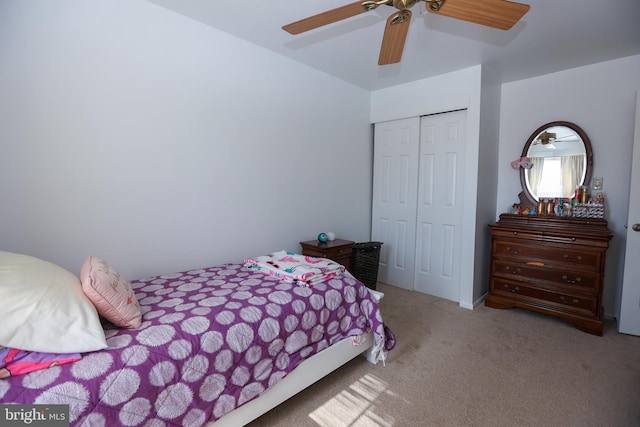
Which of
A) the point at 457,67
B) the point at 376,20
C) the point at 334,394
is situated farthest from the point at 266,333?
the point at 457,67

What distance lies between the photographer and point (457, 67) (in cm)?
307

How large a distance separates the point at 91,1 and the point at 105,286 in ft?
5.76

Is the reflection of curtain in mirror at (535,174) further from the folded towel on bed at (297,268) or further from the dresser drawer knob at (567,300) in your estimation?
the folded towel on bed at (297,268)

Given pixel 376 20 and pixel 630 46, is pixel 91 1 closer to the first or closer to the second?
pixel 376 20

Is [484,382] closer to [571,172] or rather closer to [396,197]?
[396,197]

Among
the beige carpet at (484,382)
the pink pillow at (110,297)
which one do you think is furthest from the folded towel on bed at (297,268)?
the pink pillow at (110,297)

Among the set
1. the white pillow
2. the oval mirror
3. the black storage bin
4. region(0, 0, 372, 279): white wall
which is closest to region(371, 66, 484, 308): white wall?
the oval mirror

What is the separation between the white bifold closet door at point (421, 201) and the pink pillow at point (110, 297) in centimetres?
298

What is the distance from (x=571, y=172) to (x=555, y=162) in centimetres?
17

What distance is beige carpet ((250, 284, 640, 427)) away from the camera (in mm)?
1675

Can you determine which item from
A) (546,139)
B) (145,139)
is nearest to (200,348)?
(145,139)

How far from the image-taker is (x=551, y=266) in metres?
2.83

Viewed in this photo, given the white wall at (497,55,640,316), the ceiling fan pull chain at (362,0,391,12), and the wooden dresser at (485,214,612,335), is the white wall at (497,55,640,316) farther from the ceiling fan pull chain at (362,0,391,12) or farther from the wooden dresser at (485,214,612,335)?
the ceiling fan pull chain at (362,0,391,12)

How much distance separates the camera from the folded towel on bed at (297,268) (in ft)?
6.47
